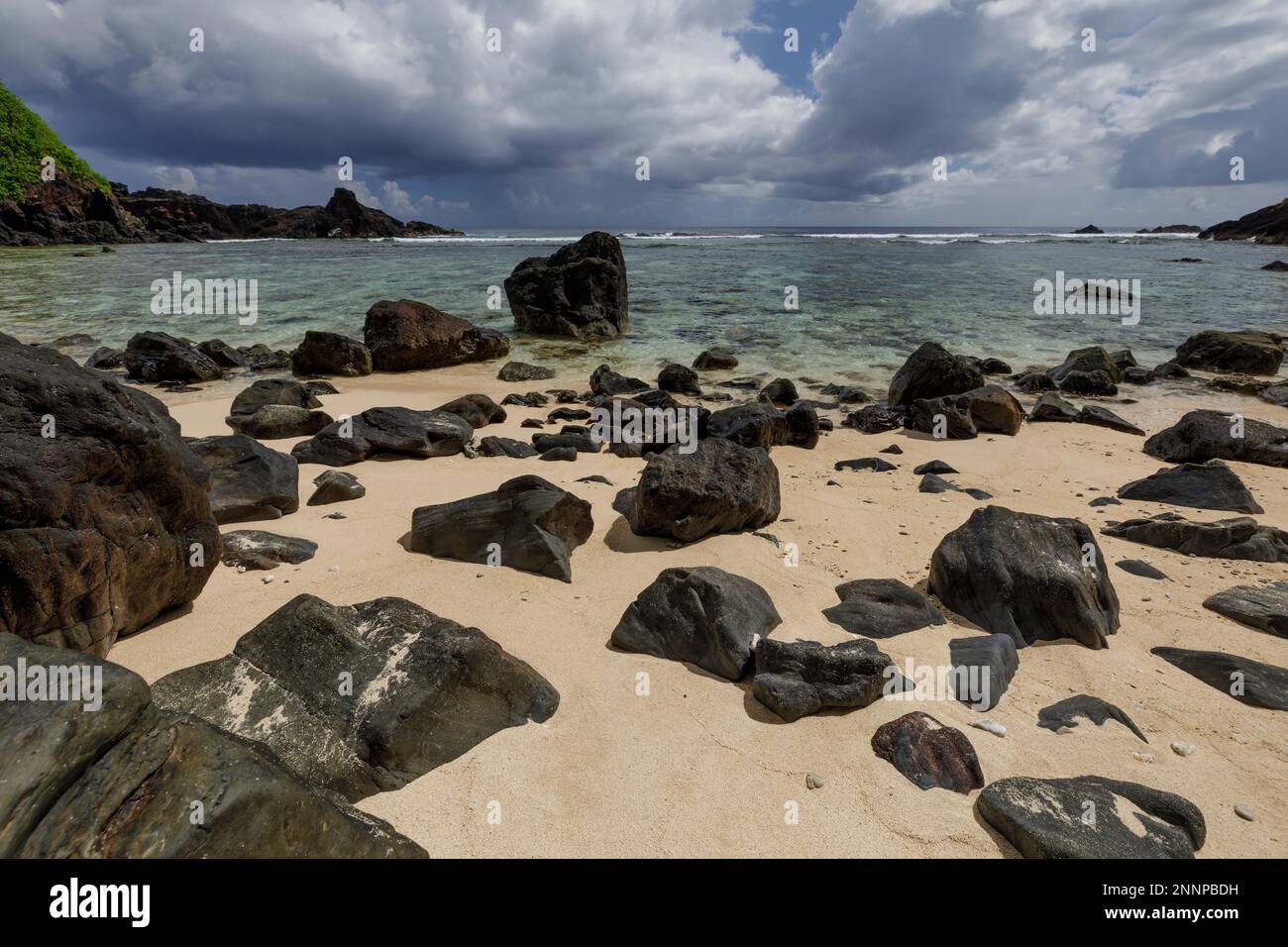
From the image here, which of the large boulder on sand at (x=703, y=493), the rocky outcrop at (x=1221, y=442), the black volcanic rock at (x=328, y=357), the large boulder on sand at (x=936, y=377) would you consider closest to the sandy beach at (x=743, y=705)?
the large boulder on sand at (x=703, y=493)

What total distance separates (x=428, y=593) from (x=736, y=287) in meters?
26.6

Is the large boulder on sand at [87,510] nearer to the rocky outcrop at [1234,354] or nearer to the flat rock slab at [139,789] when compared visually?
the flat rock slab at [139,789]

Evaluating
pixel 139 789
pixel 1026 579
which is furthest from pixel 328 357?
pixel 1026 579

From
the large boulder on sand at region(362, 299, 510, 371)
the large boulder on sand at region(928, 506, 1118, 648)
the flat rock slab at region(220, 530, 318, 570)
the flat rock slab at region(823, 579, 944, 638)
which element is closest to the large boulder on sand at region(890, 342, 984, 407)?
the large boulder on sand at region(928, 506, 1118, 648)

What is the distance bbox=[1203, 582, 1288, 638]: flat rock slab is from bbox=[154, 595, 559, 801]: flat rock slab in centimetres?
463

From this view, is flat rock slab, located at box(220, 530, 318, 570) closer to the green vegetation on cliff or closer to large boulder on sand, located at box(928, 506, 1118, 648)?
large boulder on sand, located at box(928, 506, 1118, 648)

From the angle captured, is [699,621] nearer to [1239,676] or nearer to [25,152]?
[1239,676]

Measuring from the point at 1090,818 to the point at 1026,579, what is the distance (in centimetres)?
190

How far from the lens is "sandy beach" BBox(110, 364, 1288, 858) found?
265 cm

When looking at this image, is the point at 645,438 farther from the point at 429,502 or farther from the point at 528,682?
the point at 528,682

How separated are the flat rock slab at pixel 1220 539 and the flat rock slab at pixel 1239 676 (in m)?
1.75

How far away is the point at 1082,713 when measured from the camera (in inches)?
133

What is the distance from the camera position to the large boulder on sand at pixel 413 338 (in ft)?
45.8
